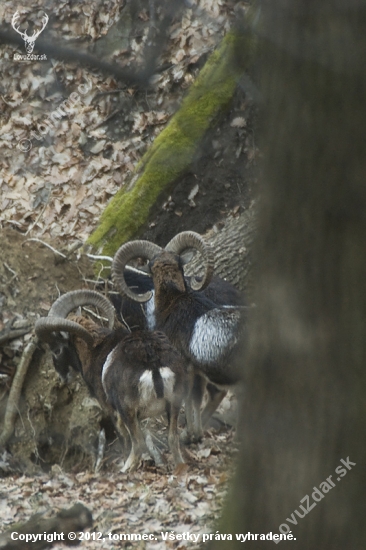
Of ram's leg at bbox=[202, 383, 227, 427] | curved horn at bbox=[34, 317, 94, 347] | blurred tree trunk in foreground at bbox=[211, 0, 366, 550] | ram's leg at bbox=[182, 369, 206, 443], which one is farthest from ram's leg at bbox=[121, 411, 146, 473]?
blurred tree trunk in foreground at bbox=[211, 0, 366, 550]

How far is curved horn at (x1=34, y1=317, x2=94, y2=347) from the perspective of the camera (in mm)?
8094

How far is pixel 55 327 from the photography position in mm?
8133

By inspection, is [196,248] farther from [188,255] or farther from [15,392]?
[15,392]

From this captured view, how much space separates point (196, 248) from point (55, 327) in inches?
72.8

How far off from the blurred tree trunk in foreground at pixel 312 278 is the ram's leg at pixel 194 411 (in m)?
5.75

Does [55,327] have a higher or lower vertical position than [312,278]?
lower

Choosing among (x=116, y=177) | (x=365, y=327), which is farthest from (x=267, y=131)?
(x=116, y=177)

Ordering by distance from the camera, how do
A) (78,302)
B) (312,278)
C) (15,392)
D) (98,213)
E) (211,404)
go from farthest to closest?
(98,213) < (15,392) < (211,404) < (78,302) < (312,278)

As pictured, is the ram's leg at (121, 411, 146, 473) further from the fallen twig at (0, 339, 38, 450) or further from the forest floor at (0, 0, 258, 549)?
the fallen twig at (0, 339, 38, 450)

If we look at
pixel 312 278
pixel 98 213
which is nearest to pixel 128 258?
pixel 98 213

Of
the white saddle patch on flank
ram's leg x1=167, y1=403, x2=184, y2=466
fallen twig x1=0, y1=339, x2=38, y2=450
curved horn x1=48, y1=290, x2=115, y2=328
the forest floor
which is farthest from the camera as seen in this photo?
fallen twig x1=0, y1=339, x2=38, y2=450

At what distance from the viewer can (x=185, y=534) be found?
5516mm

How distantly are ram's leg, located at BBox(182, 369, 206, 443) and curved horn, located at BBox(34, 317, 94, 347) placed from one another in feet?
4.43

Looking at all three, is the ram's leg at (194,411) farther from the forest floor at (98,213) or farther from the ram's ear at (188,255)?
the ram's ear at (188,255)
